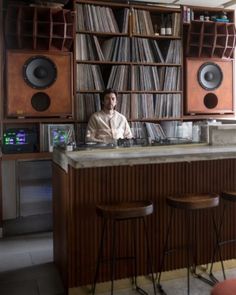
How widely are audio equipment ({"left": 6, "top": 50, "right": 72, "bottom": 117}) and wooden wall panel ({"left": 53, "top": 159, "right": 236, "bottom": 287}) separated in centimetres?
149

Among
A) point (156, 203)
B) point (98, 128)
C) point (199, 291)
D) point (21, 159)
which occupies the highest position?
point (98, 128)

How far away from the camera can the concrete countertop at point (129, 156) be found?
2.33m

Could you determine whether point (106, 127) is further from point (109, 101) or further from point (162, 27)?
point (162, 27)

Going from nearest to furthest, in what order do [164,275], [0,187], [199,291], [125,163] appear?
[125,163] < [199,291] < [164,275] < [0,187]

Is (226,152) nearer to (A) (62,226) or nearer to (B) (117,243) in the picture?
(B) (117,243)

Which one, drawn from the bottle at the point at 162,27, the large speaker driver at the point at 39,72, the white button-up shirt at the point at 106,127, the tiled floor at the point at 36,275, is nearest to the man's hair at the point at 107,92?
the white button-up shirt at the point at 106,127

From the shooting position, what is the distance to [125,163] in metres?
2.36

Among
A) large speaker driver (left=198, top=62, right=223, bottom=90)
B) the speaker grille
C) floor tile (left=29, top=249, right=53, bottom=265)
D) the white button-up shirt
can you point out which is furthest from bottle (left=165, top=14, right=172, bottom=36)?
floor tile (left=29, top=249, right=53, bottom=265)

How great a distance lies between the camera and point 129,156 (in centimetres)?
245

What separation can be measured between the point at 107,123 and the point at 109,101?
0.23m

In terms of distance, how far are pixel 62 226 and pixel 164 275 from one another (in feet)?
2.68

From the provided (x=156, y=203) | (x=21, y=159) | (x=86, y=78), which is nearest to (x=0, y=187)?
(x=21, y=159)

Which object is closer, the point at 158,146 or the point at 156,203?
the point at 156,203

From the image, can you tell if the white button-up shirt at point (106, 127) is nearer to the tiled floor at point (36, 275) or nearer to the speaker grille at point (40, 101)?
the speaker grille at point (40, 101)
